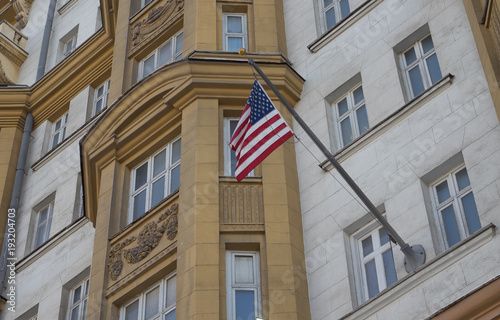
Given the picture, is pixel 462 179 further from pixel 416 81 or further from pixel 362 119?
pixel 362 119

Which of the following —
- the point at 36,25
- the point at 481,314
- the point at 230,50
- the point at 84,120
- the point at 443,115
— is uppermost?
the point at 36,25

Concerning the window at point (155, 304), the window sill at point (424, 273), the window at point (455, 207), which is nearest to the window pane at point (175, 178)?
the window at point (155, 304)

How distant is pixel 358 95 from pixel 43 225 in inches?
457

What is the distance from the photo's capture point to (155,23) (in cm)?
2741

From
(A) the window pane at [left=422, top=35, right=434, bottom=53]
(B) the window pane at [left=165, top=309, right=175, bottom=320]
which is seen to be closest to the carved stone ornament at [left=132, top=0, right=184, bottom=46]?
(A) the window pane at [left=422, top=35, right=434, bottom=53]

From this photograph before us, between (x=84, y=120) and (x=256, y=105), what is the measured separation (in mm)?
12554

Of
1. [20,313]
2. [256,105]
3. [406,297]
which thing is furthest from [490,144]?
[20,313]

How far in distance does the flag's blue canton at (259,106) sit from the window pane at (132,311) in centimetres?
492

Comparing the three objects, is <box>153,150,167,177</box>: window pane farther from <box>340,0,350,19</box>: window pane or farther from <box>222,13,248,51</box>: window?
<box>340,0,350,19</box>: window pane

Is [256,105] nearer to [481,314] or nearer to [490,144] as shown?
[490,144]

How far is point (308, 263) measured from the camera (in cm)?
2019

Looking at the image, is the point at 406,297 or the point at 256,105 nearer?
the point at 406,297

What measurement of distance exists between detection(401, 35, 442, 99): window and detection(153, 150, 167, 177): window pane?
603 centimetres

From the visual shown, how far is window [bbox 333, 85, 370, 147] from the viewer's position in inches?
865
